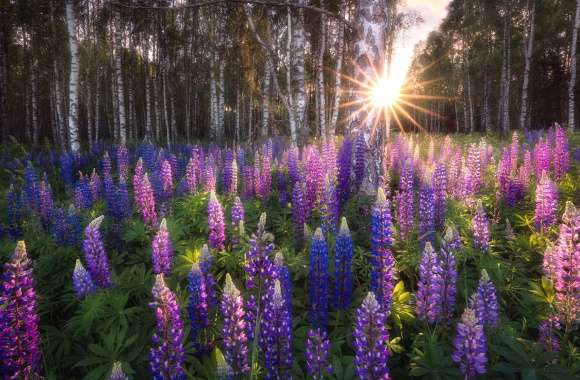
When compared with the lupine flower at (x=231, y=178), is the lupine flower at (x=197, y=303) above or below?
below

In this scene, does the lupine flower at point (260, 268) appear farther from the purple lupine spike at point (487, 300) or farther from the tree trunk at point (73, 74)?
the tree trunk at point (73, 74)

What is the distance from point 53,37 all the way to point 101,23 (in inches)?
274

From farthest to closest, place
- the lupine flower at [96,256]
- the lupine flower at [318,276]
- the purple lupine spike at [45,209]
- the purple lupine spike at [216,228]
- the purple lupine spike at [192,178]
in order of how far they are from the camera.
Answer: the purple lupine spike at [192,178]
the purple lupine spike at [45,209]
the purple lupine spike at [216,228]
the lupine flower at [96,256]
the lupine flower at [318,276]

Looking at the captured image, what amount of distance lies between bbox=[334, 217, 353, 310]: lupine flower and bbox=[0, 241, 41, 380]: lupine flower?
1862mm

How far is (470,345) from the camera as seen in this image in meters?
1.67

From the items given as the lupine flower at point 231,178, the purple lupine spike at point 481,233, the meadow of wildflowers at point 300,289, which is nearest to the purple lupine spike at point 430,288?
the meadow of wildflowers at point 300,289

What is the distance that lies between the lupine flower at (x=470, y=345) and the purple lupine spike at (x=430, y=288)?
0.47 m

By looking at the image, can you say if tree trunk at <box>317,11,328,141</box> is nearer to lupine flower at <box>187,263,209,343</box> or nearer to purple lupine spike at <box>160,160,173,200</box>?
purple lupine spike at <box>160,160,173,200</box>

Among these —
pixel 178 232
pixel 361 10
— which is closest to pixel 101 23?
pixel 361 10

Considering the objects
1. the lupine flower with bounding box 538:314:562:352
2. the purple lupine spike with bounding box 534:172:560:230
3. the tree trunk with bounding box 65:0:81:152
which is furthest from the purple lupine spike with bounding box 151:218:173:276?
the tree trunk with bounding box 65:0:81:152

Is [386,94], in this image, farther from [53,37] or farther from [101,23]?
[53,37]

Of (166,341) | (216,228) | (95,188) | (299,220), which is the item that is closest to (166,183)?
(95,188)

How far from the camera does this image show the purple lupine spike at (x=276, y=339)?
1.82m

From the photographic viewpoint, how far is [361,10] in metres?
4.79
